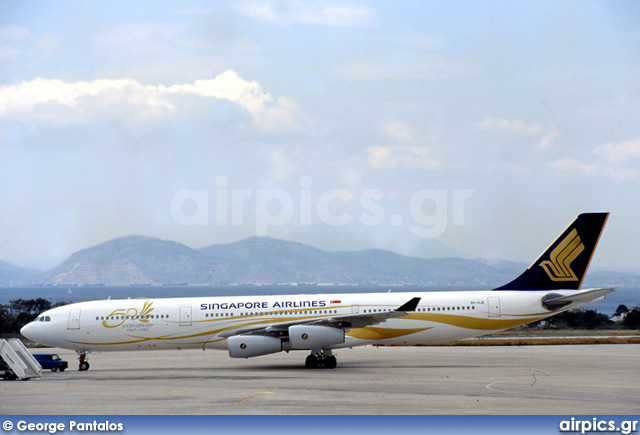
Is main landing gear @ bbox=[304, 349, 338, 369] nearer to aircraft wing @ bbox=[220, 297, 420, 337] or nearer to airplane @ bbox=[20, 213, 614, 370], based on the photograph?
airplane @ bbox=[20, 213, 614, 370]

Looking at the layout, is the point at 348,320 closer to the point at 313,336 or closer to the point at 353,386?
the point at 313,336

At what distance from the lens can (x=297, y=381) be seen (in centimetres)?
2645

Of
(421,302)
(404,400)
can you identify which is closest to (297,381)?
(404,400)

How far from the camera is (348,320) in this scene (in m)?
31.5

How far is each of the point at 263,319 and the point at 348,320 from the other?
4.02 meters

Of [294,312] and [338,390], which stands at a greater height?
[294,312]

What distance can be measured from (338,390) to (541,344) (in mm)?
25937

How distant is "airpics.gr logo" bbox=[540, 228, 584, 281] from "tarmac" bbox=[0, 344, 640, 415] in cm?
398

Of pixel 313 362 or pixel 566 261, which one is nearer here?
pixel 313 362

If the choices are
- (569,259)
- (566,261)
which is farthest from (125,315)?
(569,259)

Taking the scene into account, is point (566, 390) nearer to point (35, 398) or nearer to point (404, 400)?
point (404, 400)

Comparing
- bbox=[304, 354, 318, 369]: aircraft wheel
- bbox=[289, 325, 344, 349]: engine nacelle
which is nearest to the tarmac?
bbox=[304, 354, 318, 369]: aircraft wheel

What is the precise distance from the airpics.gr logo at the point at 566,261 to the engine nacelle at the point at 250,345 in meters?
13.4

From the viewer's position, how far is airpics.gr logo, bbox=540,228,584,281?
33688 mm
